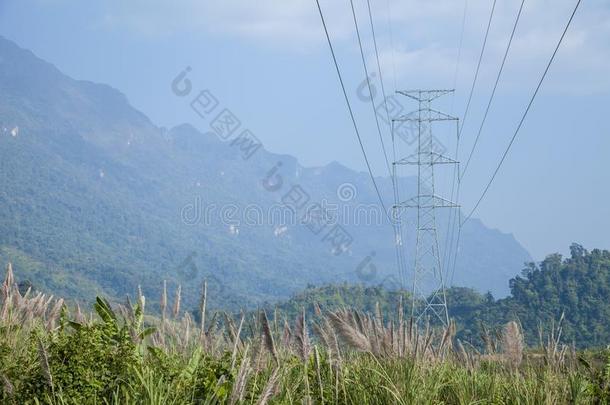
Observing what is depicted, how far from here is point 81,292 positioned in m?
183

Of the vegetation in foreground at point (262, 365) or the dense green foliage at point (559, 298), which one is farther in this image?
the dense green foliage at point (559, 298)

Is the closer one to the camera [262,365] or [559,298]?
[262,365]

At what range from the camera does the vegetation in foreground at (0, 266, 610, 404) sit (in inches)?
188

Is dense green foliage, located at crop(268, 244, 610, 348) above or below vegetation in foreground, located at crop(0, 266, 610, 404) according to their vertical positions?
above

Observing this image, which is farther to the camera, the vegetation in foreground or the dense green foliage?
the dense green foliage

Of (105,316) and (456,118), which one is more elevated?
(456,118)

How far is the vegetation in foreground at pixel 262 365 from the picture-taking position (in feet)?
15.6

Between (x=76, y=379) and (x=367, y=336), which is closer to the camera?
(x=76, y=379)

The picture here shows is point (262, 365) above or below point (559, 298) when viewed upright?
below

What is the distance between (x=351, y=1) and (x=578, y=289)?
8971cm

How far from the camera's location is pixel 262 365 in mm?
5574

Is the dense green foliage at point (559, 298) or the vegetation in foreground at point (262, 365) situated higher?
the dense green foliage at point (559, 298)

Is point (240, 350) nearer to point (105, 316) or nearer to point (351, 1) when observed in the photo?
point (105, 316)

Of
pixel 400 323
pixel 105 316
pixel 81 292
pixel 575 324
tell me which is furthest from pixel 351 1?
pixel 81 292
